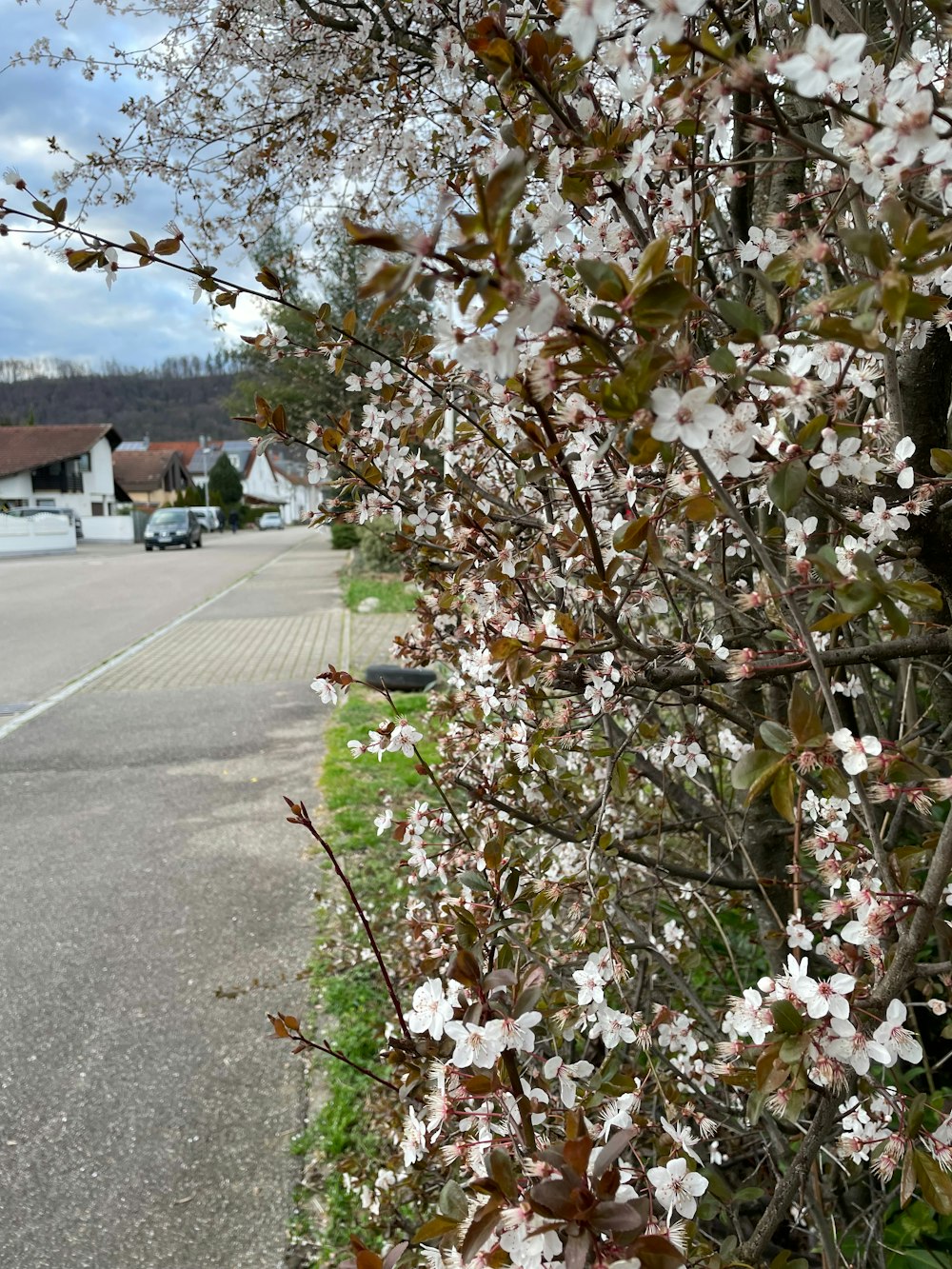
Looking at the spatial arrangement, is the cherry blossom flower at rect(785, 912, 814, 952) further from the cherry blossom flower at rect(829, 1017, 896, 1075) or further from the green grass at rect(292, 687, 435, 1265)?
the green grass at rect(292, 687, 435, 1265)

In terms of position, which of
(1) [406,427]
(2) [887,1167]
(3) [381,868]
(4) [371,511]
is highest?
(1) [406,427]

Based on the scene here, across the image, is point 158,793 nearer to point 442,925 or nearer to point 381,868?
point 381,868

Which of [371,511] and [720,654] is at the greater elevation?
[371,511]

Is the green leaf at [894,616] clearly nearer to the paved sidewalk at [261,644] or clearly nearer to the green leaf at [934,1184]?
the green leaf at [934,1184]

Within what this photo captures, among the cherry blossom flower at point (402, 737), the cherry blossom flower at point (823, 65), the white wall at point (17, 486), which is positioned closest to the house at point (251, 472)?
the white wall at point (17, 486)

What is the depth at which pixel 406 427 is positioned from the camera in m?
2.16

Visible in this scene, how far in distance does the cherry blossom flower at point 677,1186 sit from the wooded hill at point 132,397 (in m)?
99.5

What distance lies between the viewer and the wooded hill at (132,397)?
94.1 metres

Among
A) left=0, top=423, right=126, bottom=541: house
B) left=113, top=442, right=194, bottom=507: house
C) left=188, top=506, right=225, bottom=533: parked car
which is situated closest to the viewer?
left=0, top=423, right=126, bottom=541: house

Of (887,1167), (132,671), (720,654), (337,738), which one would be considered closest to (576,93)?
(720,654)

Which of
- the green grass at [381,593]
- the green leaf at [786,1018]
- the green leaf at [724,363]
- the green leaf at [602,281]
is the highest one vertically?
the green leaf at [602,281]

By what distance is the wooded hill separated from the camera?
3706 inches

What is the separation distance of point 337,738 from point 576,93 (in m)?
6.06

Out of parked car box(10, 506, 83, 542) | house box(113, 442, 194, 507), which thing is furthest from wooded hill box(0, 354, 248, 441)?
parked car box(10, 506, 83, 542)
